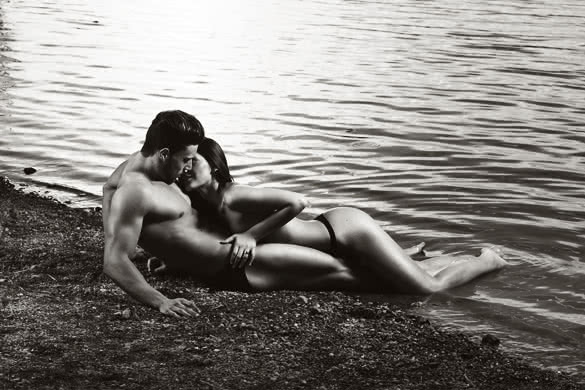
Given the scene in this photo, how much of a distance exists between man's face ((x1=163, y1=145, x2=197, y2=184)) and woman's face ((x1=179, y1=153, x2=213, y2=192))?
128mm

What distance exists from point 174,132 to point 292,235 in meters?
1.35

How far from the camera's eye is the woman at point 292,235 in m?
6.12

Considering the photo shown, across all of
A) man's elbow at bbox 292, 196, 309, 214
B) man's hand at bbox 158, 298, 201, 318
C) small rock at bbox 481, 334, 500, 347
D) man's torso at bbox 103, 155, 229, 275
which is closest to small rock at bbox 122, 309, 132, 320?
man's hand at bbox 158, 298, 201, 318

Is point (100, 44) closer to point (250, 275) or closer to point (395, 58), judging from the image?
point (395, 58)

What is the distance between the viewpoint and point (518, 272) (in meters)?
7.56

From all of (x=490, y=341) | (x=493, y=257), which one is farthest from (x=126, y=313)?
(x=493, y=257)

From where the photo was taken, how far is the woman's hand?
6.10 metres

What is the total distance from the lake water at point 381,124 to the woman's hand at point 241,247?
132 cm

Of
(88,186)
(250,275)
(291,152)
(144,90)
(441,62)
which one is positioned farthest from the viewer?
(441,62)

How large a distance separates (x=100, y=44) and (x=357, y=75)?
784 cm

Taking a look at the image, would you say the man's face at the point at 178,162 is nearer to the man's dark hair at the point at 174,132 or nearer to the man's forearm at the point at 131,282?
the man's dark hair at the point at 174,132

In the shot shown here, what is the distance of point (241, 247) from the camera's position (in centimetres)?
610

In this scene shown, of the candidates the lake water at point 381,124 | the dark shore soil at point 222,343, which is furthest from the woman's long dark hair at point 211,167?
the lake water at point 381,124

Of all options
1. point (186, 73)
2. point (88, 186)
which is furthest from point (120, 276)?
point (186, 73)
